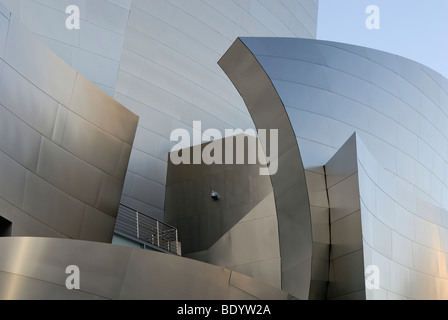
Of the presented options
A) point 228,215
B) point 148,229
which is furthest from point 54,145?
point 148,229

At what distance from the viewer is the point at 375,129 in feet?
49.6

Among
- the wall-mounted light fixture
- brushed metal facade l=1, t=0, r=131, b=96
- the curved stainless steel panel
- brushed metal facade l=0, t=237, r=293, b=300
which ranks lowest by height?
brushed metal facade l=0, t=237, r=293, b=300

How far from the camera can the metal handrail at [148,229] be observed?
2012 cm

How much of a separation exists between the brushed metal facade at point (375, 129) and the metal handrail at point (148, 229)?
7.80 meters

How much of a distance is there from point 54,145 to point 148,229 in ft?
27.7

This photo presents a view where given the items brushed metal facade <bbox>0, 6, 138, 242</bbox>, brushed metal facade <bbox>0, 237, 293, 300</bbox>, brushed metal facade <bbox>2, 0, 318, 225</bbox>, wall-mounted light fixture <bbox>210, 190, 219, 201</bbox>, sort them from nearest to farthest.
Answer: brushed metal facade <bbox>0, 237, 293, 300</bbox> → brushed metal facade <bbox>0, 6, 138, 242</bbox> → brushed metal facade <bbox>2, 0, 318, 225</bbox> → wall-mounted light fixture <bbox>210, 190, 219, 201</bbox>

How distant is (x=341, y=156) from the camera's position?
13.2 m

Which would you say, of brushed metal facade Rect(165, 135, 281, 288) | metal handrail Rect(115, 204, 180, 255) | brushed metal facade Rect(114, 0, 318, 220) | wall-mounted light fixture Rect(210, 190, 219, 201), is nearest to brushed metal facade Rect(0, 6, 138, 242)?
brushed metal facade Rect(165, 135, 281, 288)

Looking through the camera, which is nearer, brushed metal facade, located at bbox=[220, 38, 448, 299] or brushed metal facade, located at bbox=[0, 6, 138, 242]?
brushed metal facade, located at bbox=[0, 6, 138, 242]

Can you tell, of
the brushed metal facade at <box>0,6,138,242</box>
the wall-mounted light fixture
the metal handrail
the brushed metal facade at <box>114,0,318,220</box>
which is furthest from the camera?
the brushed metal facade at <box>114,0,318,220</box>

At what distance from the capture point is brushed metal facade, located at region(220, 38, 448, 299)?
13227 mm

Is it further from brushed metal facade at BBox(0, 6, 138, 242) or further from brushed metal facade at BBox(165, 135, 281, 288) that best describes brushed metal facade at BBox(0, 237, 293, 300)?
brushed metal facade at BBox(165, 135, 281, 288)

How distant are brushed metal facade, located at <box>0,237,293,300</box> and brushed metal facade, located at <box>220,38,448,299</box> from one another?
12.9ft
